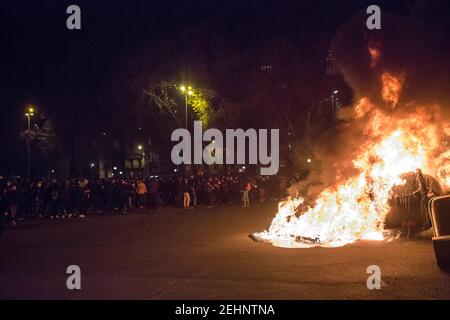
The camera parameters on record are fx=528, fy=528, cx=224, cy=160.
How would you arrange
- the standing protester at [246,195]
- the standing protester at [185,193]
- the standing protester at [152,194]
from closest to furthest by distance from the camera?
the standing protester at [152,194]
the standing protester at [185,193]
the standing protester at [246,195]

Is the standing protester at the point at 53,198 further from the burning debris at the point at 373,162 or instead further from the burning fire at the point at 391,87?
the burning fire at the point at 391,87

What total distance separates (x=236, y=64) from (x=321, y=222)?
2145cm

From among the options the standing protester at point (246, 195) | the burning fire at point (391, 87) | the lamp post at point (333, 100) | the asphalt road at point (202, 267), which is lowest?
the asphalt road at point (202, 267)

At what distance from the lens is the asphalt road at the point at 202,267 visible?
25.6 ft

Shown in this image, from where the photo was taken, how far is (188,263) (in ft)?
34.0

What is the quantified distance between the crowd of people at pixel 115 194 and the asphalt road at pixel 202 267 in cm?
480

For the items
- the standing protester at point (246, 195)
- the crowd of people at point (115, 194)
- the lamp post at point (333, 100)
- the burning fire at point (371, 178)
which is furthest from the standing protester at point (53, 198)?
the lamp post at point (333, 100)

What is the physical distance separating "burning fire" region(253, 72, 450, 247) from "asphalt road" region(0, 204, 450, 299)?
1.22 metres

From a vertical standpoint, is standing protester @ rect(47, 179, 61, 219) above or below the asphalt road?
above

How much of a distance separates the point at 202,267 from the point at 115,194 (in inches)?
562

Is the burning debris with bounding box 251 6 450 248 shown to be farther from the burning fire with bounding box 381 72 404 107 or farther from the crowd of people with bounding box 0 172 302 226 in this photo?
the crowd of people with bounding box 0 172 302 226

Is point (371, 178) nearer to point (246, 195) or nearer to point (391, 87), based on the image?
point (391, 87)

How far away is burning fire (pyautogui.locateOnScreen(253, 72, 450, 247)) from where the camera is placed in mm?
13617

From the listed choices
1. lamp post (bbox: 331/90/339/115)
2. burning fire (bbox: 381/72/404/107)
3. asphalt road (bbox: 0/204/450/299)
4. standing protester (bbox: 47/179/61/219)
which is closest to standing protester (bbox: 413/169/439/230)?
asphalt road (bbox: 0/204/450/299)
